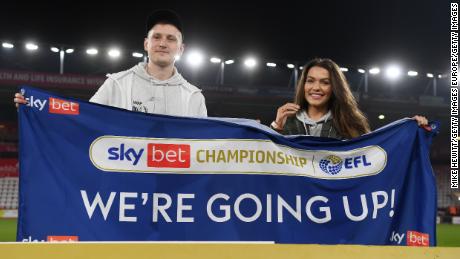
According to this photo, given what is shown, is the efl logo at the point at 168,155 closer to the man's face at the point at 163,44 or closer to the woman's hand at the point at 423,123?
the man's face at the point at 163,44

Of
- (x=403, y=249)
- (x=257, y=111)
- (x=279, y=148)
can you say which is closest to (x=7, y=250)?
(x=403, y=249)

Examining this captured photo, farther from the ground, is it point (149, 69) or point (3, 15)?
point (3, 15)

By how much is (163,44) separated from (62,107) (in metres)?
0.69

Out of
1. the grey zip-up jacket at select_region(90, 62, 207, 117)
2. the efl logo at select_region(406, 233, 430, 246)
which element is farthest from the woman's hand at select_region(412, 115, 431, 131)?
the grey zip-up jacket at select_region(90, 62, 207, 117)

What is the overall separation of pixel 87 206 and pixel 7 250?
4.46ft

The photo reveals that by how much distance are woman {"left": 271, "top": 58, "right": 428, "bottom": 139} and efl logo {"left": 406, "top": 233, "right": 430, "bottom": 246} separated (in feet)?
2.17

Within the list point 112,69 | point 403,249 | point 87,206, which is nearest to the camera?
point 403,249

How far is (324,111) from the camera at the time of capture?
304 centimetres

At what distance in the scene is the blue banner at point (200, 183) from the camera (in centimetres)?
239

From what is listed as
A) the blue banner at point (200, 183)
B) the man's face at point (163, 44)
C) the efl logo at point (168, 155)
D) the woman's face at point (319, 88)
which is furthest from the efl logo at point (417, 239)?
the man's face at point (163, 44)

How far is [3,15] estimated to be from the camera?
73.6ft

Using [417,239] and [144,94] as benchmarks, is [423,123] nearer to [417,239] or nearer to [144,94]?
[417,239]

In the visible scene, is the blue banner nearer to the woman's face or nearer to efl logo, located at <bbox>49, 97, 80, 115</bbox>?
efl logo, located at <bbox>49, 97, 80, 115</bbox>

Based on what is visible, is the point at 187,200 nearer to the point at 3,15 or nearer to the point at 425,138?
the point at 425,138
